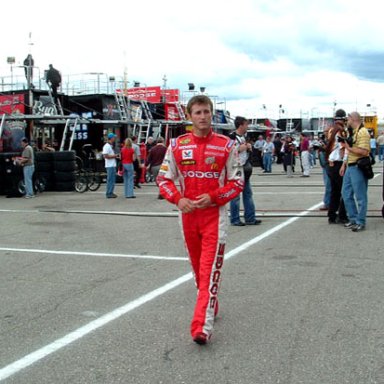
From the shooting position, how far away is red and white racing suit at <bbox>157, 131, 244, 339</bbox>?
4.17 metres

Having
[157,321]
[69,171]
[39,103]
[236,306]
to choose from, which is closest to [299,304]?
[236,306]

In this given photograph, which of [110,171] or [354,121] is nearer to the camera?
[354,121]

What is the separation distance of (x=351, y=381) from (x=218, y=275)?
128 centimetres

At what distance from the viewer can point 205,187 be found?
424cm

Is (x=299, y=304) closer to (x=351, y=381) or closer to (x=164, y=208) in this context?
(x=351, y=381)

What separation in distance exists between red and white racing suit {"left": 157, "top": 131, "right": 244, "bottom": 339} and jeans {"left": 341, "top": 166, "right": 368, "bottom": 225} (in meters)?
5.02

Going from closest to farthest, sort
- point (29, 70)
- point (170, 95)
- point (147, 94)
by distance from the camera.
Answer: point (29, 70) → point (170, 95) → point (147, 94)

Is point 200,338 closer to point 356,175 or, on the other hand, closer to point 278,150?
point 356,175

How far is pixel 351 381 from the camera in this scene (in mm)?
3398

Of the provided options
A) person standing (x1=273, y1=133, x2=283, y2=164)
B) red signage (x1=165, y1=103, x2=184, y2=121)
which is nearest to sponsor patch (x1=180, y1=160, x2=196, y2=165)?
red signage (x1=165, y1=103, x2=184, y2=121)

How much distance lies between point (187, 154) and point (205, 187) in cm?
30

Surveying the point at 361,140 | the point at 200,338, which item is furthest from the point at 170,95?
the point at 200,338

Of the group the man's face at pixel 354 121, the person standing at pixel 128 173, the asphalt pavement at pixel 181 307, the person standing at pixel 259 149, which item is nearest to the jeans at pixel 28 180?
the person standing at pixel 128 173

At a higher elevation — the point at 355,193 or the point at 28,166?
the point at 28,166
